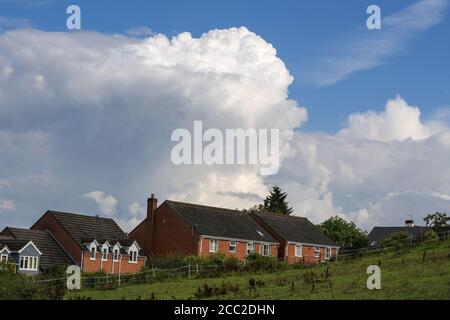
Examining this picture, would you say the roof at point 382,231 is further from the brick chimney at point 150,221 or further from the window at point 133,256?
the window at point 133,256

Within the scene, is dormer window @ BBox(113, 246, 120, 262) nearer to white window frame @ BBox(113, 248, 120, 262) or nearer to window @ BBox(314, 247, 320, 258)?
white window frame @ BBox(113, 248, 120, 262)

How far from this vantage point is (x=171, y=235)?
83312mm

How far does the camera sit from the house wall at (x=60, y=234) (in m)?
77.0

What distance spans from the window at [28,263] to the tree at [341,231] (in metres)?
65.4

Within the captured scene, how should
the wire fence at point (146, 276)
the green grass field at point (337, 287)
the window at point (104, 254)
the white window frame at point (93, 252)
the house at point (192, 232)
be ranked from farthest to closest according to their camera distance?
the house at point (192, 232)
the window at point (104, 254)
the white window frame at point (93, 252)
the wire fence at point (146, 276)
the green grass field at point (337, 287)

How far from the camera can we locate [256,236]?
91.0 m

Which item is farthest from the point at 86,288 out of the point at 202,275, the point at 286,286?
the point at 286,286

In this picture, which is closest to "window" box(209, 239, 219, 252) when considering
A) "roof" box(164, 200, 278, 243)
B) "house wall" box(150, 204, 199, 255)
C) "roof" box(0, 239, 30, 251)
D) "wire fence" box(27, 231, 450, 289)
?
"roof" box(164, 200, 278, 243)

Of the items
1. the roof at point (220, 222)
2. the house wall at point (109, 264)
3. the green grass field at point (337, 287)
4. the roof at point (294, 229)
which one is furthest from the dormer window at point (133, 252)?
the green grass field at point (337, 287)

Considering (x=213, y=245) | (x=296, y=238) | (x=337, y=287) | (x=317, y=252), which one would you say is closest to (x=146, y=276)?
(x=337, y=287)
